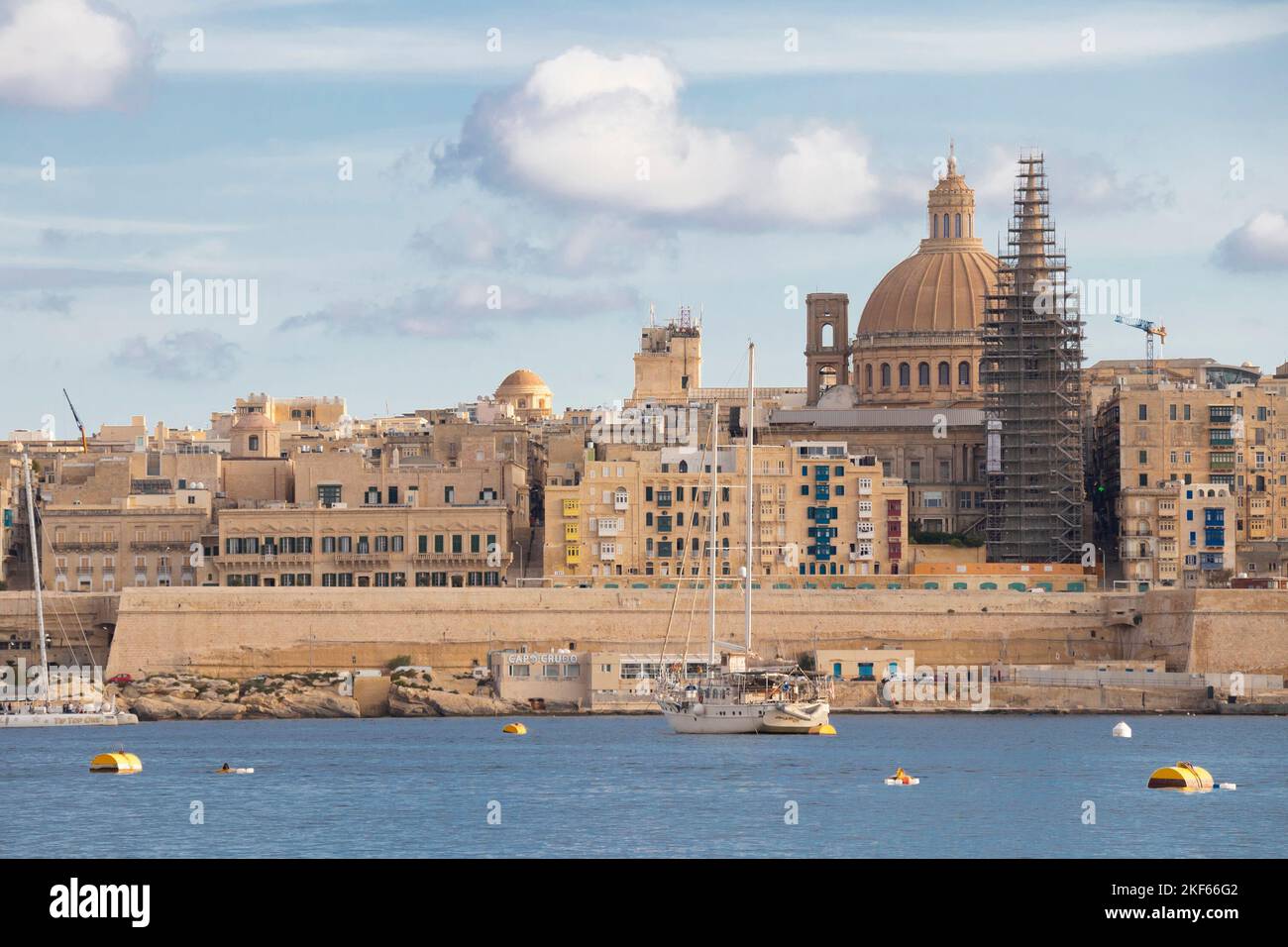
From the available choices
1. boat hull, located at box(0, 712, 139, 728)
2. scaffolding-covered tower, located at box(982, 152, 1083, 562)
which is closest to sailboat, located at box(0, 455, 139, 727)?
boat hull, located at box(0, 712, 139, 728)

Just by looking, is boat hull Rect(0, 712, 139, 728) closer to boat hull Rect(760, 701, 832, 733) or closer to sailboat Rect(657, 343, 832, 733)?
sailboat Rect(657, 343, 832, 733)

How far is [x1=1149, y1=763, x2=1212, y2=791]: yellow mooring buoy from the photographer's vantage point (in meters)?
46.4

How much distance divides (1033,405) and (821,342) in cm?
2136

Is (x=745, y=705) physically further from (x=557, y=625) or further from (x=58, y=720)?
(x=58, y=720)

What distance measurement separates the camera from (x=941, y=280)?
107m

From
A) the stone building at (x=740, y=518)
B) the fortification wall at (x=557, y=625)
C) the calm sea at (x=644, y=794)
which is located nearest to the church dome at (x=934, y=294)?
the stone building at (x=740, y=518)

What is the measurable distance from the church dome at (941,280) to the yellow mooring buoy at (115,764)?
61408mm

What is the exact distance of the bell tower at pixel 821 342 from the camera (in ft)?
365

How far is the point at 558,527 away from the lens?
88812 millimetres

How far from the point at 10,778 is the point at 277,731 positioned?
70.2 feet

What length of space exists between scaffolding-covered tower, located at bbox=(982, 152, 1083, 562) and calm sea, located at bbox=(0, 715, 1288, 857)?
2371 centimetres

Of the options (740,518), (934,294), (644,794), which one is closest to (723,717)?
(644,794)

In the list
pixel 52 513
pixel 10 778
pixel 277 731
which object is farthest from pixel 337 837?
pixel 52 513
